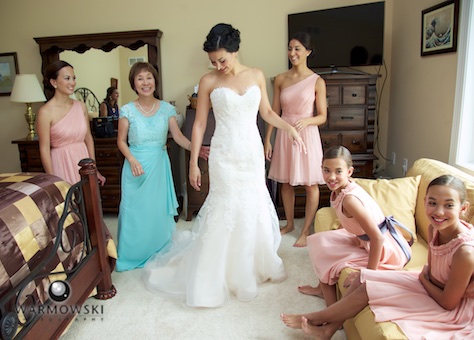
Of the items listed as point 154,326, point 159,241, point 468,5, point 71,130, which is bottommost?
point 154,326

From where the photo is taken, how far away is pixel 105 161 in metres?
3.60

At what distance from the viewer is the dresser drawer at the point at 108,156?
11.7ft

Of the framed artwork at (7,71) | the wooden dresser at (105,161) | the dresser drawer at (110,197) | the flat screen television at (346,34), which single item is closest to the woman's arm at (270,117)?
the flat screen television at (346,34)

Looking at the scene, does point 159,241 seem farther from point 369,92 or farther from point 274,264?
point 369,92

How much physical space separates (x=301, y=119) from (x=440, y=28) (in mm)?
1129

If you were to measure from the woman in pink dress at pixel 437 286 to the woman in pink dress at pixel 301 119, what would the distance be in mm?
1393

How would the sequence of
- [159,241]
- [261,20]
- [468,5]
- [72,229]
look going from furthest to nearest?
[261,20]
[159,241]
[468,5]
[72,229]

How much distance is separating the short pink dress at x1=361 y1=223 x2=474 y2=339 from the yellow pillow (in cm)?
62

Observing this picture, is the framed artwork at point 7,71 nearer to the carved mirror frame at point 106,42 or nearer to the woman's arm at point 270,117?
the carved mirror frame at point 106,42

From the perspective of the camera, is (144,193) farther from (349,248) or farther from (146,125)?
(349,248)

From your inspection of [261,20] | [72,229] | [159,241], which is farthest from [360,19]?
[72,229]

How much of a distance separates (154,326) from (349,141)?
224 cm

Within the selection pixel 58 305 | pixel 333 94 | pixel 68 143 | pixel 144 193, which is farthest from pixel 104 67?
pixel 58 305

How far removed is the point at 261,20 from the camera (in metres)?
3.70
